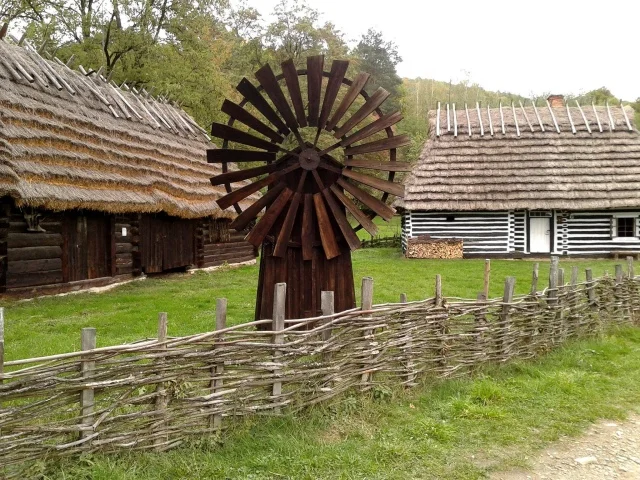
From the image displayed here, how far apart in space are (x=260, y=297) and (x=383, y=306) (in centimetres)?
213

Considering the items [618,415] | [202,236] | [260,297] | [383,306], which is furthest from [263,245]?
[202,236]

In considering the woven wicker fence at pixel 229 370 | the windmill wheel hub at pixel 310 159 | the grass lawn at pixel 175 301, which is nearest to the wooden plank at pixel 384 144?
the windmill wheel hub at pixel 310 159

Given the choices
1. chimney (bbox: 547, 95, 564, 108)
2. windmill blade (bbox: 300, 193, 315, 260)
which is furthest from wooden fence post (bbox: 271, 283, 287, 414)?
chimney (bbox: 547, 95, 564, 108)

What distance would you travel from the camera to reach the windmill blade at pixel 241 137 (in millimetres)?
7195

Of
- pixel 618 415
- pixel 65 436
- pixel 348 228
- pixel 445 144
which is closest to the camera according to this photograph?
pixel 65 436

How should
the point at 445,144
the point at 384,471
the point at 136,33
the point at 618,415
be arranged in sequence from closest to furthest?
the point at 384,471
the point at 618,415
the point at 445,144
the point at 136,33

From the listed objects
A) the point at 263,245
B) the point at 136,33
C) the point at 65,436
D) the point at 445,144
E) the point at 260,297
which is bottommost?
the point at 65,436

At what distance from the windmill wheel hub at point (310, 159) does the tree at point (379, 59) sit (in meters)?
37.5

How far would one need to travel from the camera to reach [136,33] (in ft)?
78.7

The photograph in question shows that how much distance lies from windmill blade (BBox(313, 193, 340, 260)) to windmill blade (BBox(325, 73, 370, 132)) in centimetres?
101

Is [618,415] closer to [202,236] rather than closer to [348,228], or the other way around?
[348,228]

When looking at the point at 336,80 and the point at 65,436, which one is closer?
the point at 65,436

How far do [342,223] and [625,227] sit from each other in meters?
17.5

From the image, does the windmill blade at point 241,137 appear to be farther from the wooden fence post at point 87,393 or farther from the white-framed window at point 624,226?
the white-framed window at point 624,226
